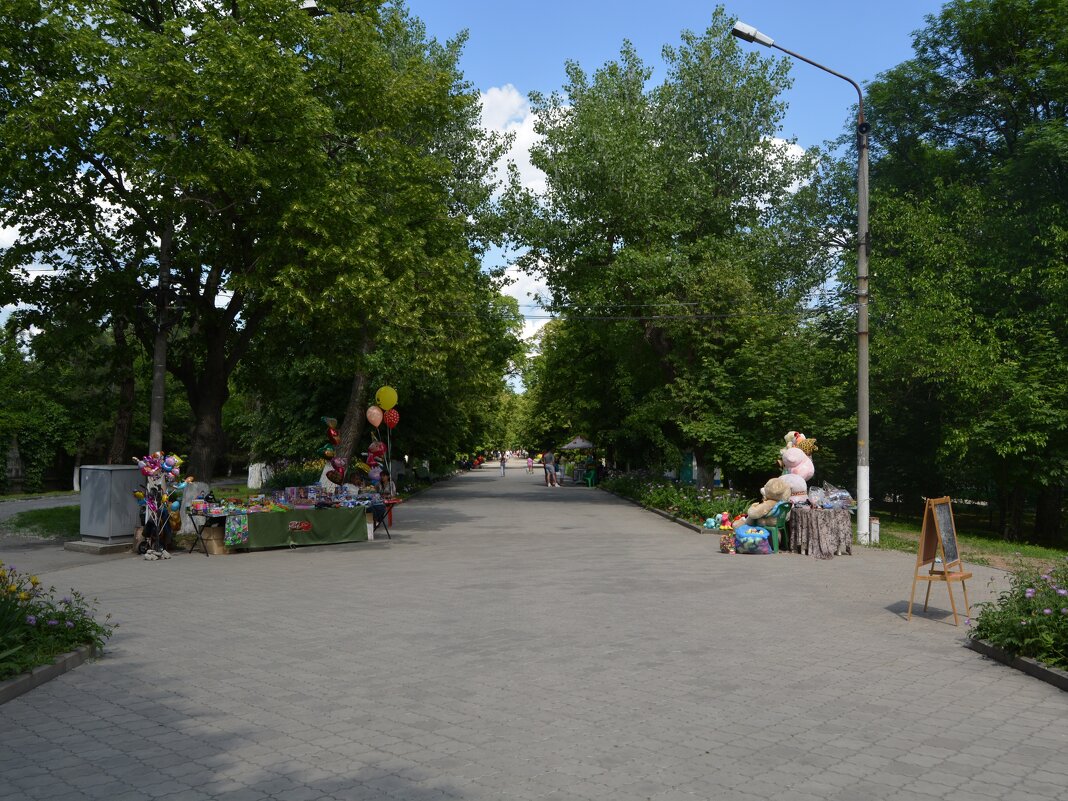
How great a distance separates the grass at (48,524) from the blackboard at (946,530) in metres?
17.0

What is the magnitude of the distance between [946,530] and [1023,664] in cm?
246

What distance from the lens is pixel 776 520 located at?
677 inches

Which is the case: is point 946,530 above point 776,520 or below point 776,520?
above

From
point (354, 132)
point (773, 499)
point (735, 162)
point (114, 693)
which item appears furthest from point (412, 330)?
point (114, 693)

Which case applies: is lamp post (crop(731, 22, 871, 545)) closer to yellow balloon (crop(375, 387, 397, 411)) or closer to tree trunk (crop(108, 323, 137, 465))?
yellow balloon (crop(375, 387, 397, 411))

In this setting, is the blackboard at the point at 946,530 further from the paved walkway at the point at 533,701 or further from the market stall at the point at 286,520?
the market stall at the point at 286,520

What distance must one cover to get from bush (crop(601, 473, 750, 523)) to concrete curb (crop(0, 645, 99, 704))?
16360 millimetres

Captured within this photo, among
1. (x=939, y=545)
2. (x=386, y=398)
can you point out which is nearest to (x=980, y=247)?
(x=386, y=398)

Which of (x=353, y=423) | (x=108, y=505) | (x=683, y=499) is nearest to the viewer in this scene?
(x=108, y=505)

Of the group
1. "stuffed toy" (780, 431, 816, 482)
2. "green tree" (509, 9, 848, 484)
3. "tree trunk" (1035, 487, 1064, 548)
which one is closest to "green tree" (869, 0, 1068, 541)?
"tree trunk" (1035, 487, 1064, 548)

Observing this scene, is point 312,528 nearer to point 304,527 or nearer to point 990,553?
point 304,527

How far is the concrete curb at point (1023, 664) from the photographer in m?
7.12

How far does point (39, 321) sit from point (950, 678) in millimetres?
19004

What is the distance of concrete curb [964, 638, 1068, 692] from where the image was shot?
712cm
